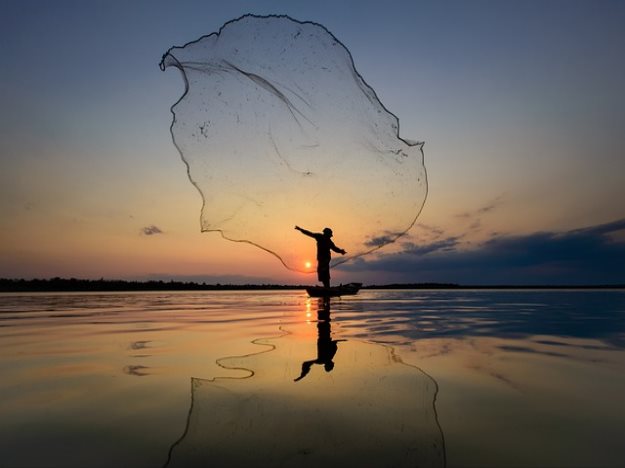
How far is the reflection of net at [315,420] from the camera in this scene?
274 cm

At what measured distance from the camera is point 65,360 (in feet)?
20.4

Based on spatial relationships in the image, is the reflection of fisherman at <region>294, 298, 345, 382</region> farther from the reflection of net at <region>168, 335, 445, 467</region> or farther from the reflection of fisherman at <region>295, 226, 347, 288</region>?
the reflection of fisherman at <region>295, 226, 347, 288</region>

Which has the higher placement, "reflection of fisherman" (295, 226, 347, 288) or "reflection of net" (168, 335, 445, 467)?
"reflection of fisherman" (295, 226, 347, 288)

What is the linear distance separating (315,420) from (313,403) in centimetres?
46

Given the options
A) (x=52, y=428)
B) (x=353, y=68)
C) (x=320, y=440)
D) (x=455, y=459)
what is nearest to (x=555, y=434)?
(x=455, y=459)

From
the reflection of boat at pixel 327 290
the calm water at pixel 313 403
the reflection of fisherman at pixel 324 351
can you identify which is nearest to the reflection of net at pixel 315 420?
the calm water at pixel 313 403

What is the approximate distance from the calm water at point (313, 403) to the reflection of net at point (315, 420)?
1 centimetres

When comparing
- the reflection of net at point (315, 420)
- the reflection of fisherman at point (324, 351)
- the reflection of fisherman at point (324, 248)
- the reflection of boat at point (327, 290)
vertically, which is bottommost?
the reflection of net at point (315, 420)

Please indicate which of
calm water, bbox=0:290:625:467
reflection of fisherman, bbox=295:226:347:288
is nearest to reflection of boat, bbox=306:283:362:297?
reflection of fisherman, bbox=295:226:347:288

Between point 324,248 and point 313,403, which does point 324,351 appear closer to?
point 313,403

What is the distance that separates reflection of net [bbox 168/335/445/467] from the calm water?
0.04ft

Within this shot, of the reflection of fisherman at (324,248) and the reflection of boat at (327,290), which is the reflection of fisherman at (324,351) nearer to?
the reflection of fisherman at (324,248)

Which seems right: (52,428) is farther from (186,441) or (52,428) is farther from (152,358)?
(152,358)

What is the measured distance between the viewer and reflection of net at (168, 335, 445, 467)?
2.74 m
